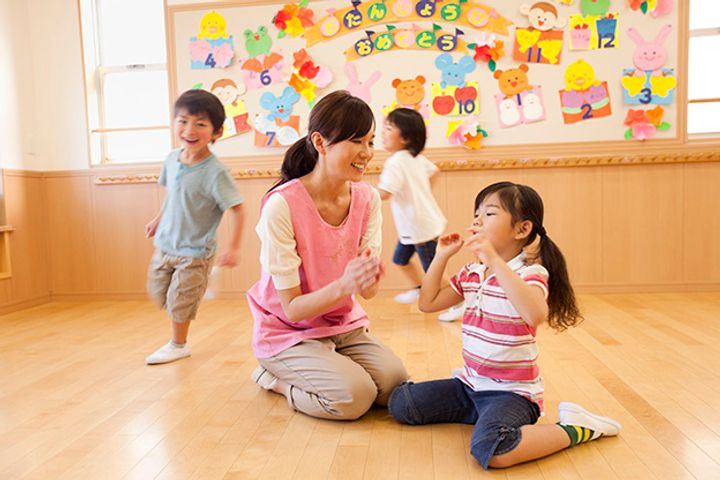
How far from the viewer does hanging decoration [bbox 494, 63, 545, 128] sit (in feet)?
11.4

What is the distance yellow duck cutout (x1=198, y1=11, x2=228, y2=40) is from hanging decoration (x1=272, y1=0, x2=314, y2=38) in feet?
1.04

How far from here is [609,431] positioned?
57.7 inches

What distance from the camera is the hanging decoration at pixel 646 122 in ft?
11.2

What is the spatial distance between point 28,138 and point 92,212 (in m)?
0.57

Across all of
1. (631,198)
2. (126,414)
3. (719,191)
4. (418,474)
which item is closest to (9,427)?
(126,414)

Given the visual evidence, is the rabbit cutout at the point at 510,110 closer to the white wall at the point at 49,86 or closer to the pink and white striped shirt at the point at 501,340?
the pink and white striped shirt at the point at 501,340

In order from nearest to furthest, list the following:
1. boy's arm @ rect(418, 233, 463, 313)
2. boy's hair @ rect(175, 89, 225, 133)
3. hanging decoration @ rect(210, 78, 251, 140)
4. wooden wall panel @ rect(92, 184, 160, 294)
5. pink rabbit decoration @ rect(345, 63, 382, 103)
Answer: boy's arm @ rect(418, 233, 463, 313), boy's hair @ rect(175, 89, 225, 133), pink rabbit decoration @ rect(345, 63, 382, 103), hanging decoration @ rect(210, 78, 251, 140), wooden wall panel @ rect(92, 184, 160, 294)

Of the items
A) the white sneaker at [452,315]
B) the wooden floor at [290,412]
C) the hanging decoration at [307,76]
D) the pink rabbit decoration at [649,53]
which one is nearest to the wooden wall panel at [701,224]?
the pink rabbit decoration at [649,53]

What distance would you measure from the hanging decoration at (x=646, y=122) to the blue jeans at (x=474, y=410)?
96.4 inches

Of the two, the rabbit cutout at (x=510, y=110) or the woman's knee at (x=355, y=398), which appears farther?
the rabbit cutout at (x=510, y=110)

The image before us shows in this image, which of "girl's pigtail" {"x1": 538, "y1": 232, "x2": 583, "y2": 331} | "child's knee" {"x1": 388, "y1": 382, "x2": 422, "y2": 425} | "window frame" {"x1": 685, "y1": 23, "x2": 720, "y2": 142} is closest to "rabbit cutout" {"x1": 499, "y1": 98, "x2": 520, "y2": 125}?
"window frame" {"x1": 685, "y1": 23, "x2": 720, "y2": 142}

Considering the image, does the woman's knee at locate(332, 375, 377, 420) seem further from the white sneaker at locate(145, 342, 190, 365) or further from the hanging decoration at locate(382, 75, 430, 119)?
the hanging decoration at locate(382, 75, 430, 119)

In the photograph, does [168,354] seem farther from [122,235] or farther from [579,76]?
[579,76]

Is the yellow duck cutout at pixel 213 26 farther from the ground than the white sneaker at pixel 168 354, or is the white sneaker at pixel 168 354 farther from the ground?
the yellow duck cutout at pixel 213 26
